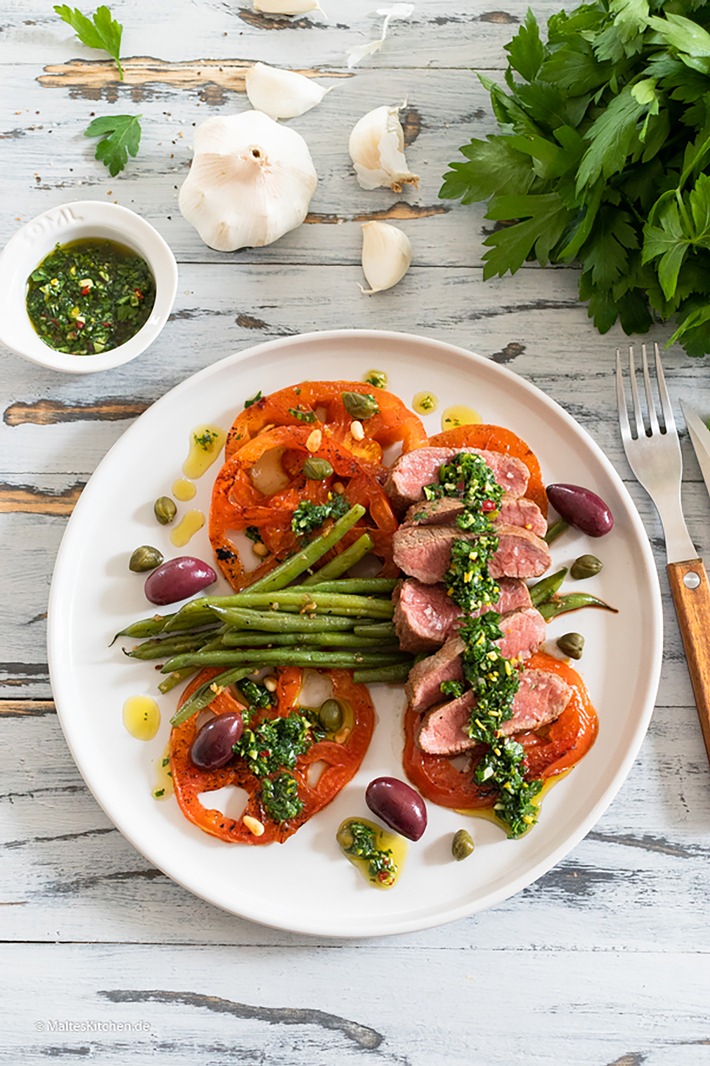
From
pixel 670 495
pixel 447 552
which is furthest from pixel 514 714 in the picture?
pixel 670 495

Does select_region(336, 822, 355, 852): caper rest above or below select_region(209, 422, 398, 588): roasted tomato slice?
below

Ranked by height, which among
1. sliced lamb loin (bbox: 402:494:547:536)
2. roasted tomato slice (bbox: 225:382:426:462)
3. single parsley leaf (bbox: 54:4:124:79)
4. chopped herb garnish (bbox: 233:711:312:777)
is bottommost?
chopped herb garnish (bbox: 233:711:312:777)

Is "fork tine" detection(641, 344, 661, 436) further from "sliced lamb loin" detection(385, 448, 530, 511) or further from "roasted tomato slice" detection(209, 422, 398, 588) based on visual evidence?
"roasted tomato slice" detection(209, 422, 398, 588)

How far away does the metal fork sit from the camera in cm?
335

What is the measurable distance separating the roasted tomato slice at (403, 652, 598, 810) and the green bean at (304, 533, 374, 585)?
571mm

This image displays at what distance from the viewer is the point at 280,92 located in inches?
141

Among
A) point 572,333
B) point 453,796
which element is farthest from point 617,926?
point 572,333

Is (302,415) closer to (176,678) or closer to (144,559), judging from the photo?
(144,559)

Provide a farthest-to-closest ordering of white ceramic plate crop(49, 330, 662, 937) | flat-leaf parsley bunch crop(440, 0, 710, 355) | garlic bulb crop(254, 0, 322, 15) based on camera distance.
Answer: garlic bulb crop(254, 0, 322, 15)
white ceramic plate crop(49, 330, 662, 937)
flat-leaf parsley bunch crop(440, 0, 710, 355)

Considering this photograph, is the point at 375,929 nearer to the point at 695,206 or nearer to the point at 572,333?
the point at 572,333

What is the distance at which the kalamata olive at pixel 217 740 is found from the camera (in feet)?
9.85

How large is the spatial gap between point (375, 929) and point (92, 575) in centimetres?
166

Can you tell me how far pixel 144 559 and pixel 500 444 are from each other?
1.42 meters

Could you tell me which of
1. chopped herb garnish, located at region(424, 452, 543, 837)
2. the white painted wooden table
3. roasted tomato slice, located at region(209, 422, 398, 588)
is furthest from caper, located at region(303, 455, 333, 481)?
the white painted wooden table
